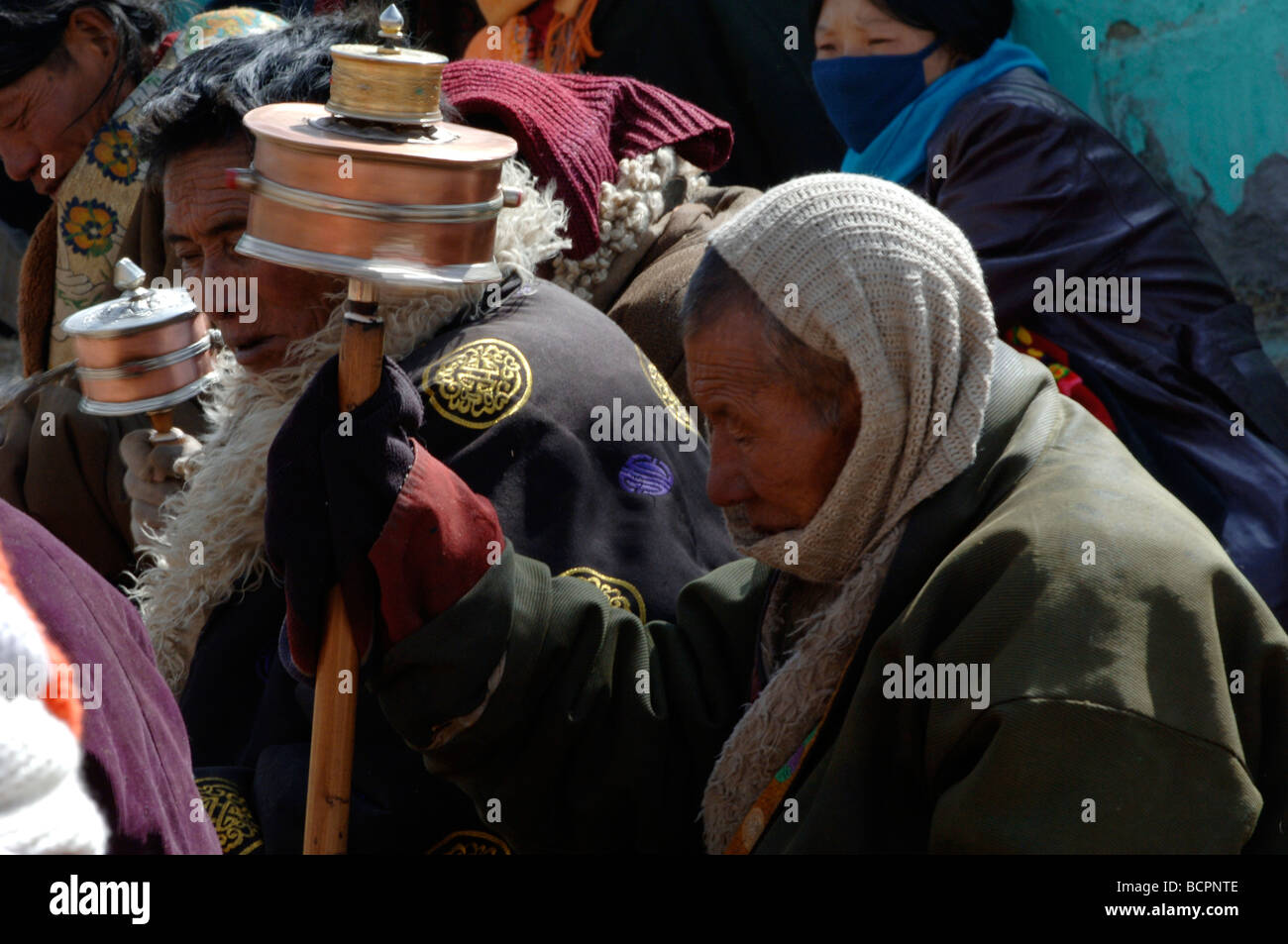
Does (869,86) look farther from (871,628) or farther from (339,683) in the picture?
(339,683)

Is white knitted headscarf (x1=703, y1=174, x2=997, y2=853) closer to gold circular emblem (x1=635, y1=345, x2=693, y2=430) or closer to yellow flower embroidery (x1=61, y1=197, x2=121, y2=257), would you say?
gold circular emblem (x1=635, y1=345, x2=693, y2=430)

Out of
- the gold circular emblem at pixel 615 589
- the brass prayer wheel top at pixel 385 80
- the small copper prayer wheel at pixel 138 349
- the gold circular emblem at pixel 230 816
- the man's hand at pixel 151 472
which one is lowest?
the gold circular emblem at pixel 230 816

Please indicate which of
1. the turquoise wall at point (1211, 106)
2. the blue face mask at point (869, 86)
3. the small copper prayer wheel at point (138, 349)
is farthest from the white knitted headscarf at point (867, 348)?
the turquoise wall at point (1211, 106)

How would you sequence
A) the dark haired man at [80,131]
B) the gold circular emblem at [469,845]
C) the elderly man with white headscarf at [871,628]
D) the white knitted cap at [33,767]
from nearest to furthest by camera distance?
1. the white knitted cap at [33,767]
2. the elderly man with white headscarf at [871,628]
3. the gold circular emblem at [469,845]
4. the dark haired man at [80,131]

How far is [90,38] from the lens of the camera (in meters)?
4.48

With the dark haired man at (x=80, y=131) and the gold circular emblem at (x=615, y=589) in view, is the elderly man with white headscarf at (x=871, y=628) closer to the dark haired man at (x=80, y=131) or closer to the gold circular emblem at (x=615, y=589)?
the gold circular emblem at (x=615, y=589)

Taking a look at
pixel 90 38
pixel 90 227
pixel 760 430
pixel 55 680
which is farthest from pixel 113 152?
pixel 55 680

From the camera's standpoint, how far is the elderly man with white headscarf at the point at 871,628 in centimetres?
172

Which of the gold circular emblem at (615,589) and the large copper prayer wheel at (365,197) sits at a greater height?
the large copper prayer wheel at (365,197)

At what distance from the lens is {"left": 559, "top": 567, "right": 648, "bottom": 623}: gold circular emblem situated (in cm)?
251

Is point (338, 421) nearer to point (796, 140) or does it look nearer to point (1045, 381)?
point (1045, 381)

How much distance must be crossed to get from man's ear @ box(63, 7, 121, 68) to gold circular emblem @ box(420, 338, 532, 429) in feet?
8.13

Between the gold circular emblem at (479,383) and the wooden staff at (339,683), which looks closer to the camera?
the wooden staff at (339,683)

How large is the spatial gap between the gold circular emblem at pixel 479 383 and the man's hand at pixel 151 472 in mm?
832
